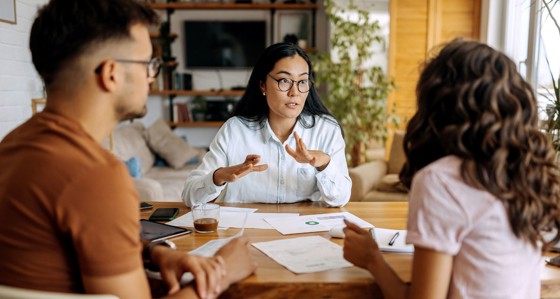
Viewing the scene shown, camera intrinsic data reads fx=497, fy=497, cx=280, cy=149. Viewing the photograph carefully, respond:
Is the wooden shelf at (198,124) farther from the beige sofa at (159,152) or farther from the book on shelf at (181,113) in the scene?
the beige sofa at (159,152)

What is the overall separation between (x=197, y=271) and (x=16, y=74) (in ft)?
8.55

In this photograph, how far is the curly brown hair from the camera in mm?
966

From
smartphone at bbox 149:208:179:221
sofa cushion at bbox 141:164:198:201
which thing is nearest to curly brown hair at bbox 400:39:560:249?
smartphone at bbox 149:208:179:221

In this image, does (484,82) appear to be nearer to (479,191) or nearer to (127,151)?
(479,191)

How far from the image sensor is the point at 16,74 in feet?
10.2

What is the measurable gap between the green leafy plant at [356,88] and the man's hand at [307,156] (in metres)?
2.67

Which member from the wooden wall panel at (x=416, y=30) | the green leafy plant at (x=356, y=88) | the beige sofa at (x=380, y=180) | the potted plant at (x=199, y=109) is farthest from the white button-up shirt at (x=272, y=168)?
the potted plant at (x=199, y=109)

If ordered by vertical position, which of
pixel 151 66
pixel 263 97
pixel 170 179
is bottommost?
pixel 170 179

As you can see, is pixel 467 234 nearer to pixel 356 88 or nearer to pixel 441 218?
pixel 441 218

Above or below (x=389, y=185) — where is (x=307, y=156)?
above

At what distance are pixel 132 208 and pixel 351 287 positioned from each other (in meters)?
0.54

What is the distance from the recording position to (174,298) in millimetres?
1060

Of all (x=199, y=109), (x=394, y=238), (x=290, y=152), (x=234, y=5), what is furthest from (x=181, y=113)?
(x=394, y=238)

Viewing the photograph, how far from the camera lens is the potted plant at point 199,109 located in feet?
18.9
